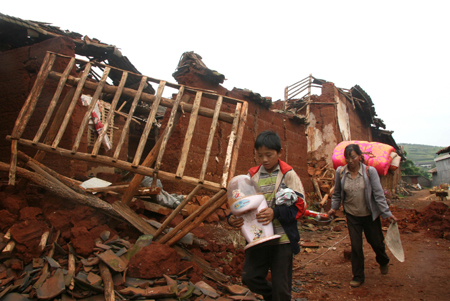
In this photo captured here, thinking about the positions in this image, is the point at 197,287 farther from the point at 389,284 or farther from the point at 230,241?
the point at 389,284

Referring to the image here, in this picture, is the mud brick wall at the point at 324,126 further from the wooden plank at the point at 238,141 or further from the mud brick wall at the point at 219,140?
the wooden plank at the point at 238,141

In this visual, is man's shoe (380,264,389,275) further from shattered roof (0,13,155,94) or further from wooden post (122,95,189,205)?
shattered roof (0,13,155,94)

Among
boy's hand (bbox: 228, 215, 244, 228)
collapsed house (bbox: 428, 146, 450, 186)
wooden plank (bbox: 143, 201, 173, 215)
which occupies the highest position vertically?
collapsed house (bbox: 428, 146, 450, 186)

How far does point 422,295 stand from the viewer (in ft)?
9.43

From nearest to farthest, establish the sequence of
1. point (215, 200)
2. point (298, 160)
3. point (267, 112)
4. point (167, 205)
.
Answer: point (215, 200)
point (167, 205)
point (267, 112)
point (298, 160)

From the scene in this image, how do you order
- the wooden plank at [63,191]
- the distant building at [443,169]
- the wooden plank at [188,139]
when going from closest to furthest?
the wooden plank at [188,139] < the wooden plank at [63,191] < the distant building at [443,169]

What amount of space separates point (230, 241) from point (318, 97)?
11.2 meters

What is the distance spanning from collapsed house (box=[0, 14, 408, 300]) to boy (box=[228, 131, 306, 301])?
2.55 feet

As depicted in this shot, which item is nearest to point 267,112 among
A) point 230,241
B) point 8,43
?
→ point 230,241

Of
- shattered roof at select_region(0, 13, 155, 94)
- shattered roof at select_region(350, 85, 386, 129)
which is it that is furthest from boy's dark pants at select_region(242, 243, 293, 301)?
shattered roof at select_region(350, 85, 386, 129)

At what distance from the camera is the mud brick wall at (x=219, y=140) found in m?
4.93

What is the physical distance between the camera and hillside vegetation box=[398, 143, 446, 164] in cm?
7344

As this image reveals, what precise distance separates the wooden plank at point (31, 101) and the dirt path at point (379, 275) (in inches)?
141

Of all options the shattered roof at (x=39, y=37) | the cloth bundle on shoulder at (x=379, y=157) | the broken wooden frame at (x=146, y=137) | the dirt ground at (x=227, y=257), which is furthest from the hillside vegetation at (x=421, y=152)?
the broken wooden frame at (x=146, y=137)
